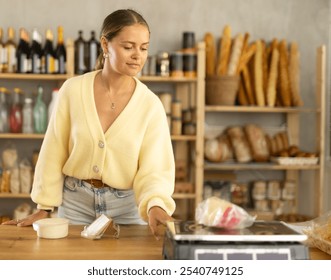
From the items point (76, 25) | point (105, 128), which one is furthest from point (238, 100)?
point (105, 128)

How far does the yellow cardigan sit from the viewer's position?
161 cm

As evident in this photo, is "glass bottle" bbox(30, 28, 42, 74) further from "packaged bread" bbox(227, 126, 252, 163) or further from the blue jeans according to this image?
the blue jeans

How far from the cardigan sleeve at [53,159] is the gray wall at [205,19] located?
213 cm

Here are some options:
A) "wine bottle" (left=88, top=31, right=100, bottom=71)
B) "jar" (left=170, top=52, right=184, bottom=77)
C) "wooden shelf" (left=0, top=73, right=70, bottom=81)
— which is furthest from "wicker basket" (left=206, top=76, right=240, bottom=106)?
"wooden shelf" (left=0, top=73, right=70, bottom=81)

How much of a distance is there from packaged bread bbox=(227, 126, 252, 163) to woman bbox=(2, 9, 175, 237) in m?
2.02

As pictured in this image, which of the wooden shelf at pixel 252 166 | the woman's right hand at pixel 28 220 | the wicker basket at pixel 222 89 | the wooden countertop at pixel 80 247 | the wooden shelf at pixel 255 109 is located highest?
the wicker basket at pixel 222 89

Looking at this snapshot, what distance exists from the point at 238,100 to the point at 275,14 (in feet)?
2.11

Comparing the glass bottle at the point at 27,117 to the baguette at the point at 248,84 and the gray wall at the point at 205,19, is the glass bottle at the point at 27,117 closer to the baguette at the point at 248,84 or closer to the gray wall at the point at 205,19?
the gray wall at the point at 205,19

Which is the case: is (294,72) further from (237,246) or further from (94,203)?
(237,246)

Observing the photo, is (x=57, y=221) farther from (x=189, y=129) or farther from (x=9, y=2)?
(x=9, y=2)

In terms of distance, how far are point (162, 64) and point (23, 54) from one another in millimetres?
851

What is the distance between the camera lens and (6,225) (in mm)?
1574

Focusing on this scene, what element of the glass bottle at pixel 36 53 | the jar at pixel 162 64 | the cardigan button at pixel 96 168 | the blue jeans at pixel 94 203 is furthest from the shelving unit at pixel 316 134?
the cardigan button at pixel 96 168

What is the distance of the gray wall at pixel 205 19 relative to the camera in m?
3.69
